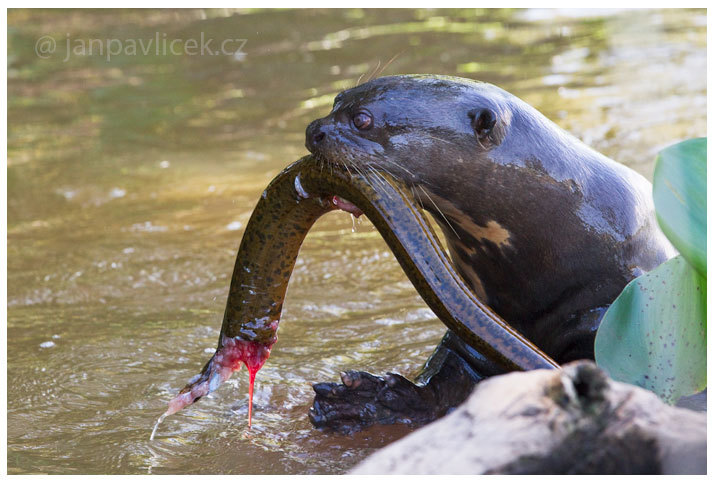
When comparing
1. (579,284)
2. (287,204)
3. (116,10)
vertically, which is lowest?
(579,284)

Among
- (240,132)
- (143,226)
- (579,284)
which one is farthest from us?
(240,132)

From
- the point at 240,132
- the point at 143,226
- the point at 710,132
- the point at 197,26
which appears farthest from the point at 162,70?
the point at 710,132

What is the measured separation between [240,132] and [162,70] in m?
2.15

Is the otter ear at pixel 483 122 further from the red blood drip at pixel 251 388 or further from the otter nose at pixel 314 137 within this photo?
the red blood drip at pixel 251 388

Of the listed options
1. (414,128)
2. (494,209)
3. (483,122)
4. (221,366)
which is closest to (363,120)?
(414,128)

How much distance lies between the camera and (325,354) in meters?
3.95

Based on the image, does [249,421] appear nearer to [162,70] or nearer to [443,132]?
[443,132]

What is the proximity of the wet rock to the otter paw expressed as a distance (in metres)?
1.58

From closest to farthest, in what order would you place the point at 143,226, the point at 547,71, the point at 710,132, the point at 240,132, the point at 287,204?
the point at 710,132
the point at 287,204
the point at 143,226
the point at 240,132
the point at 547,71

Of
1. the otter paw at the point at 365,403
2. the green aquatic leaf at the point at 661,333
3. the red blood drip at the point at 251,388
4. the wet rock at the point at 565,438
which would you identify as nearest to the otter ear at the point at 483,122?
the green aquatic leaf at the point at 661,333

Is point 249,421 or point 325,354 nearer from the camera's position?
point 249,421

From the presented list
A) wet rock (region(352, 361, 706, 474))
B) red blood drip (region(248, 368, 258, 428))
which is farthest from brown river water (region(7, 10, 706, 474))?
wet rock (region(352, 361, 706, 474))

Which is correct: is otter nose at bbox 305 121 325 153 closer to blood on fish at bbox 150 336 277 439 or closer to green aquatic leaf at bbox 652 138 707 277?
blood on fish at bbox 150 336 277 439

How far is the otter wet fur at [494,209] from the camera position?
299 centimetres
